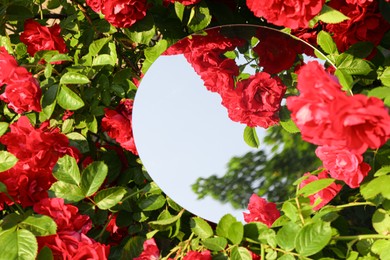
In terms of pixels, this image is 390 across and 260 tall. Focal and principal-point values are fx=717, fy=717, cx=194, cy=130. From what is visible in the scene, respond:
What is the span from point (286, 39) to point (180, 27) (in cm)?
37

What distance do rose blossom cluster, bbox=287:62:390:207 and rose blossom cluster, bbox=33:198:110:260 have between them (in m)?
0.52

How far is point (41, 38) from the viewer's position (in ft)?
5.99

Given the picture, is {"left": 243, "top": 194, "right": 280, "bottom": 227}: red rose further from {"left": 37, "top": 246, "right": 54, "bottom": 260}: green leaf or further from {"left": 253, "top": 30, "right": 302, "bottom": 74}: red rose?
{"left": 37, "top": 246, "right": 54, "bottom": 260}: green leaf

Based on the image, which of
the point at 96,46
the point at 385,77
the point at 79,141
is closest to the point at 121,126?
the point at 79,141

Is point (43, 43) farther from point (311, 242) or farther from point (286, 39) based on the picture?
point (311, 242)

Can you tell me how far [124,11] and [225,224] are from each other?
57 centimetres

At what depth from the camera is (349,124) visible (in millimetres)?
957

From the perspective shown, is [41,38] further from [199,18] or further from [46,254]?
[46,254]

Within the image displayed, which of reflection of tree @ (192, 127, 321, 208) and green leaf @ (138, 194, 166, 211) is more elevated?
reflection of tree @ (192, 127, 321, 208)

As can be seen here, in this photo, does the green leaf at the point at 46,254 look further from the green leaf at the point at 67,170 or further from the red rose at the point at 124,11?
the red rose at the point at 124,11

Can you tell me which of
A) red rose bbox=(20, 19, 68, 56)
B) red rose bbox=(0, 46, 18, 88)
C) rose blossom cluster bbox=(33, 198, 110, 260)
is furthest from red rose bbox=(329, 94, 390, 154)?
red rose bbox=(20, 19, 68, 56)

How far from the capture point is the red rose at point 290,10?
4.43ft

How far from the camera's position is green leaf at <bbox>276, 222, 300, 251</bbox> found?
1294 mm

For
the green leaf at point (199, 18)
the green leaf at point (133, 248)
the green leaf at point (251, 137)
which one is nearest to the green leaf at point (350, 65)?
the green leaf at point (251, 137)
